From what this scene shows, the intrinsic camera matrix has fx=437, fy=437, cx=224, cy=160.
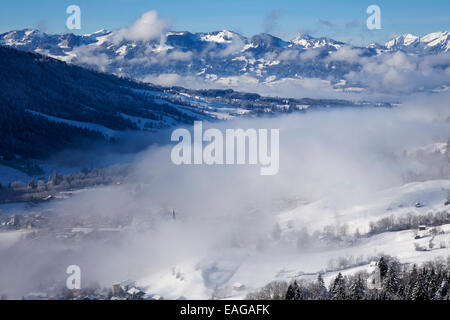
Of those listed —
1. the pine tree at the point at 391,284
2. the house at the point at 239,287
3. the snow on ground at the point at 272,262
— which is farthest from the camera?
the snow on ground at the point at 272,262

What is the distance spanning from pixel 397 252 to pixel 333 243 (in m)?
16.5

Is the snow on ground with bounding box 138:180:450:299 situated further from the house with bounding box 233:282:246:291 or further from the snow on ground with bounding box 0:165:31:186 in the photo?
the snow on ground with bounding box 0:165:31:186

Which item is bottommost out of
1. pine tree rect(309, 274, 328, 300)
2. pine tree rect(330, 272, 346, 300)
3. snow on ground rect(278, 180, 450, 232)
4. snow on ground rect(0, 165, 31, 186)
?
pine tree rect(309, 274, 328, 300)

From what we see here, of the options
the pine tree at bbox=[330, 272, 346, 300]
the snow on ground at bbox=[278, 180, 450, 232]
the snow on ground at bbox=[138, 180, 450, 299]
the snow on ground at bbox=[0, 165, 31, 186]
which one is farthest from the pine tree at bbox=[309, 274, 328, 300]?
the snow on ground at bbox=[0, 165, 31, 186]

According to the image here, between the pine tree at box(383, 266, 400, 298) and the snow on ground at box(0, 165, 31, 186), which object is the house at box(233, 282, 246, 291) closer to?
the pine tree at box(383, 266, 400, 298)

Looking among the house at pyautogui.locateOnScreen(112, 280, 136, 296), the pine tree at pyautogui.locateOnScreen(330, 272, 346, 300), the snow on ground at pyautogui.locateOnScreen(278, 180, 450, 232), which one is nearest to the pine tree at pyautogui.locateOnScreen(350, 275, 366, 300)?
the pine tree at pyautogui.locateOnScreen(330, 272, 346, 300)

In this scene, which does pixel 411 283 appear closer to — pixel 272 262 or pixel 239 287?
pixel 239 287

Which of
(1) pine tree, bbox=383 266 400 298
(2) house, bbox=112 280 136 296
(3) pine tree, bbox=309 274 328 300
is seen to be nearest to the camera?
(1) pine tree, bbox=383 266 400 298

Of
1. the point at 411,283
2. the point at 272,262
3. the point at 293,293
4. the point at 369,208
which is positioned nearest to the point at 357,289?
the point at 411,283

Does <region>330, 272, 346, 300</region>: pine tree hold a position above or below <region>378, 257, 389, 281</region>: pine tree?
below

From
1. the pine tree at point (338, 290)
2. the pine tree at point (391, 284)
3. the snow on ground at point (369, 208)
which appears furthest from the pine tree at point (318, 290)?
the snow on ground at point (369, 208)

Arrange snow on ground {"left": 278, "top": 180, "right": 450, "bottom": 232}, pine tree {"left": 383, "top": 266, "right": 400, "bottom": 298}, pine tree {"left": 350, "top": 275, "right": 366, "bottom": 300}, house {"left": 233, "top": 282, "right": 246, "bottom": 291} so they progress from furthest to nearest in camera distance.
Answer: snow on ground {"left": 278, "top": 180, "right": 450, "bottom": 232} → house {"left": 233, "top": 282, "right": 246, "bottom": 291} → pine tree {"left": 383, "top": 266, "right": 400, "bottom": 298} → pine tree {"left": 350, "top": 275, "right": 366, "bottom": 300}

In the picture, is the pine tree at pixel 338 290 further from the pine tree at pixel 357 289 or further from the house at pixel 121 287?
the house at pixel 121 287

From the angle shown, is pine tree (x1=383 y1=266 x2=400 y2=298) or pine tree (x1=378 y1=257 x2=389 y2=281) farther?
pine tree (x1=378 y1=257 x2=389 y2=281)
